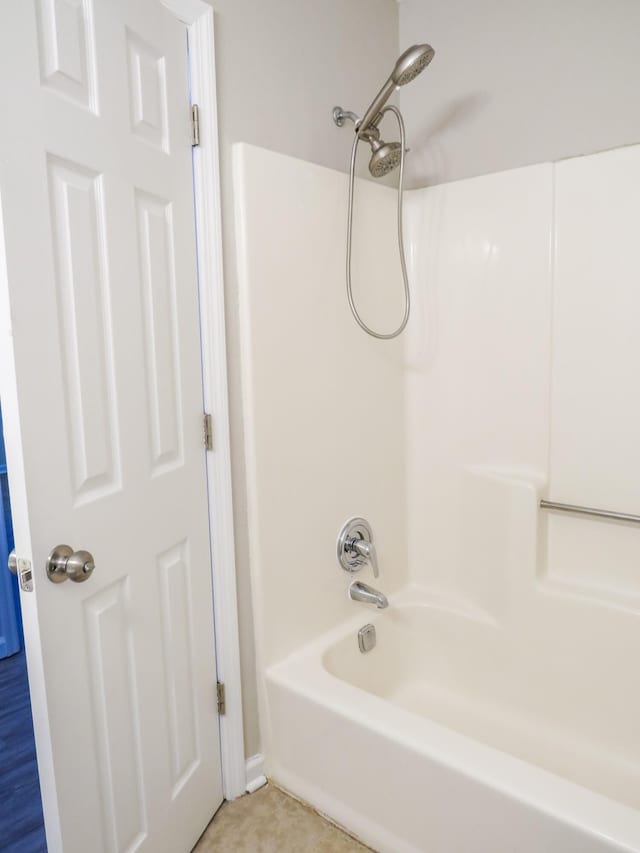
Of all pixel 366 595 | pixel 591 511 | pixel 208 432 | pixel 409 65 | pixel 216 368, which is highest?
pixel 409 65

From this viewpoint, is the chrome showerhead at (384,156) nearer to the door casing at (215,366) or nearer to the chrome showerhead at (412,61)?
the chrome showerhead at (412,61)

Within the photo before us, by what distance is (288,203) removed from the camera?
1.67 m

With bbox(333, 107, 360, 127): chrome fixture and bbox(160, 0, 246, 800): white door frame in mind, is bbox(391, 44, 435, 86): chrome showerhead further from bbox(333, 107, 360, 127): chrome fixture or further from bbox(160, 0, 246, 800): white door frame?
bbox(160, 0, 246, 800): white door frame

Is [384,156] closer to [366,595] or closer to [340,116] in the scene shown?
[340,116]

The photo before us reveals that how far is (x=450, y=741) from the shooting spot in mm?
1372

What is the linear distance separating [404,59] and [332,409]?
3.25ft

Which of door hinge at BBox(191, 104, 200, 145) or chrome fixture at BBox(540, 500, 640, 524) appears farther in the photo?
chrome fixture at BBox(540, 500, 640, 524)

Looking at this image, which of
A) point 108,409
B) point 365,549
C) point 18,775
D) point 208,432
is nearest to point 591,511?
point 365,549

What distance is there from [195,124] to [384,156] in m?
0.59

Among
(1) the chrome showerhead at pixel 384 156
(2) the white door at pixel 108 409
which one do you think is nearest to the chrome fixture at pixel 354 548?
(2) the white door at pixel 108 409

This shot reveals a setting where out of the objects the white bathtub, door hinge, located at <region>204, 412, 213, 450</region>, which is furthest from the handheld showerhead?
the white bathtub

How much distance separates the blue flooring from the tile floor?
50cm

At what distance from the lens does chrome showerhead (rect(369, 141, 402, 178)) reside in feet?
5.74

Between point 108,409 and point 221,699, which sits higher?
point 108,409
